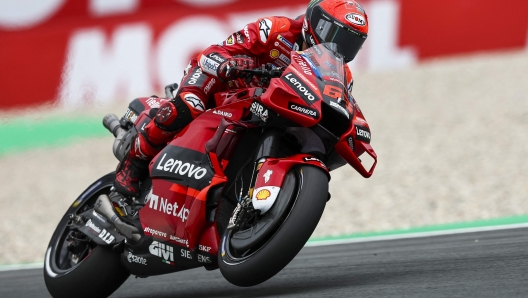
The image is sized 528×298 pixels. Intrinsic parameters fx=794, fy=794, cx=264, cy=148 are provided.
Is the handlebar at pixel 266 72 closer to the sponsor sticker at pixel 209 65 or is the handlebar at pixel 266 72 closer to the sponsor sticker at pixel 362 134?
the sponsor sticker at pixel 209 65

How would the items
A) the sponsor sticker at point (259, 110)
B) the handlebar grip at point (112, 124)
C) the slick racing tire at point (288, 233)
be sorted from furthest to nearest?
the handlebar grip at point (112, 124) → the sponsor sticker at point (259, 110) → the slick racing tire at point (288, 233)

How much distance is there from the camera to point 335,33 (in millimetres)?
4188

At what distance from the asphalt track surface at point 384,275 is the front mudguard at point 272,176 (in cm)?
55

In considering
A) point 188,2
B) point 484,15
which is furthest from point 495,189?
point 188,2

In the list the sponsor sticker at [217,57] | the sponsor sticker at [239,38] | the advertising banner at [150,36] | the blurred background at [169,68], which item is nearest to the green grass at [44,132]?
the blurred background at [169,68]

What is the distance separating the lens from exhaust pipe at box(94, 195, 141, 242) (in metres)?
4.74

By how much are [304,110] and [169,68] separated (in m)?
9.77

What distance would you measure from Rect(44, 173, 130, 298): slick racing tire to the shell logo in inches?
60.3

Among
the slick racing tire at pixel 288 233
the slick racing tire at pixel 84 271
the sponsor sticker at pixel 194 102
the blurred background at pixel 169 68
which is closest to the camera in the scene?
the slick racing tire at pixel 288 233

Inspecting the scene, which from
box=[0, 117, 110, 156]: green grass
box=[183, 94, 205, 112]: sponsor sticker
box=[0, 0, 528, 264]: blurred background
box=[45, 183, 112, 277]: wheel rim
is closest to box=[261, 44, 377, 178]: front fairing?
box=[183, 94, 205, 112]: sponsor sticker

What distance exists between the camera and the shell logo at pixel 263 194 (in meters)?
3.82

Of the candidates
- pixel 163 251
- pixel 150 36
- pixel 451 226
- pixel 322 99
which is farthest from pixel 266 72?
pixel 150 36

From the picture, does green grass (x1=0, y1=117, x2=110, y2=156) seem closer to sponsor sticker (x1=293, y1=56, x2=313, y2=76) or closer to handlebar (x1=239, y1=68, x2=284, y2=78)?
handlebar (x1=239, y1=68, x2=284, y2=78)

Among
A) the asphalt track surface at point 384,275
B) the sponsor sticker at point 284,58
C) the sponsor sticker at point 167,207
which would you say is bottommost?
the asphalt track surface at point 384,275
